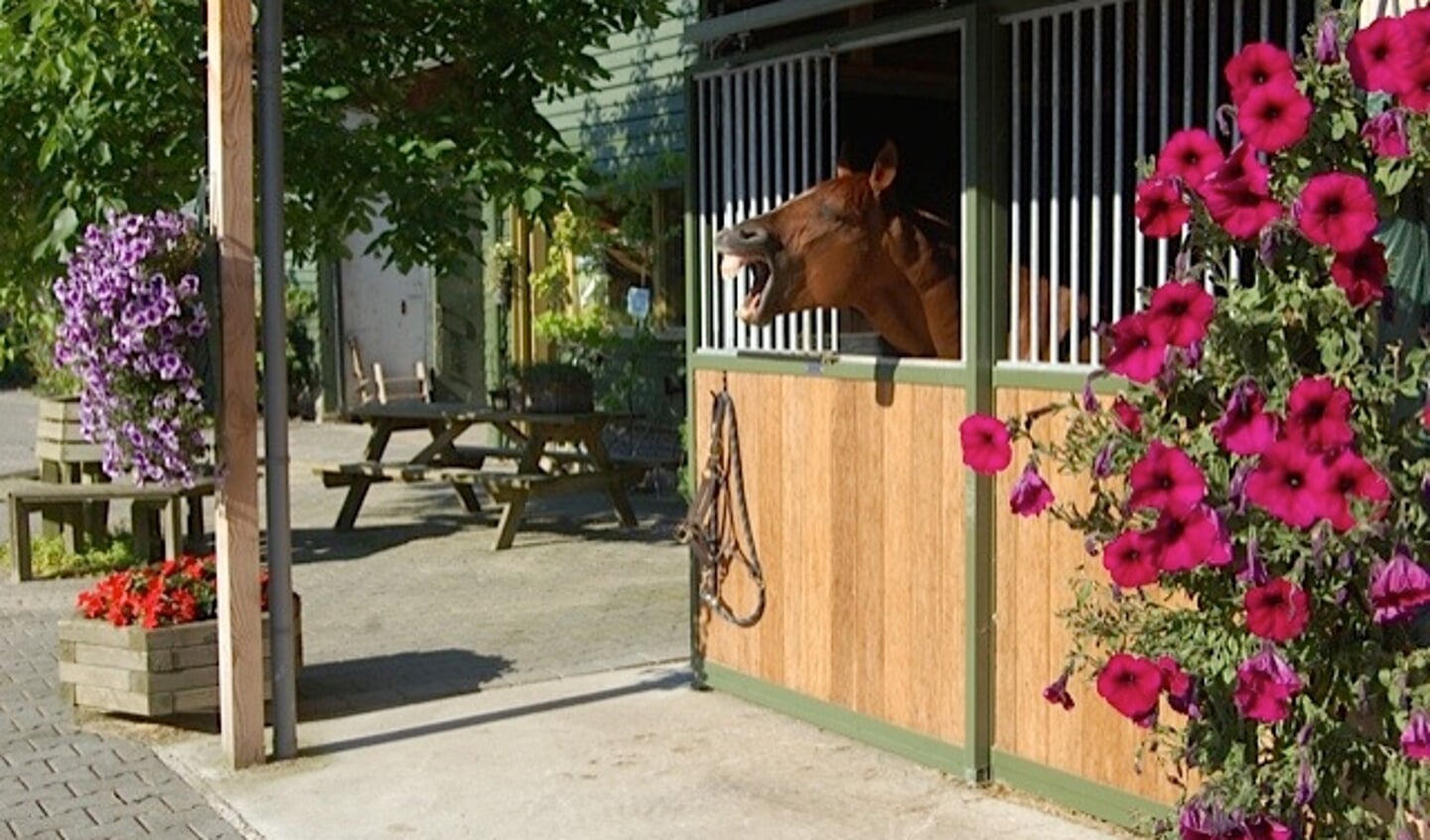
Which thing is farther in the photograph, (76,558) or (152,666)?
(76,558)

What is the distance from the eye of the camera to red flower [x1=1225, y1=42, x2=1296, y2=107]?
327cm

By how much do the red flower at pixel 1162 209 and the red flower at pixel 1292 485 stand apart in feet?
1.73

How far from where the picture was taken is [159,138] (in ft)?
28.8

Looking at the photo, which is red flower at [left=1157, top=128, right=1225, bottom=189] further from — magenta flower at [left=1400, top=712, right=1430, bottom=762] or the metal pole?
the metal pole

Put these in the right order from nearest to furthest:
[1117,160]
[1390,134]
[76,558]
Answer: [1390,134], [1117,160], [76,558]

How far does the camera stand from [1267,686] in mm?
3268

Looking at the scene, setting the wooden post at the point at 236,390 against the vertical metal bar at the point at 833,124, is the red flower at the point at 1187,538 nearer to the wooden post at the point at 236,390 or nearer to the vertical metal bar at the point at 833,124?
the vertical metal bar at the point at 833,124

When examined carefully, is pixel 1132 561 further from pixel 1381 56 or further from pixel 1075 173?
pixel 1075 173

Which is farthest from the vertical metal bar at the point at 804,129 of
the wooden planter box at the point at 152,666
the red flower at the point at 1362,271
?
the red flower at the point at 1362,271

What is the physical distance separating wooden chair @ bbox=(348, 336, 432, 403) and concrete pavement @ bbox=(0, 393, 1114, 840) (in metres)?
9.95

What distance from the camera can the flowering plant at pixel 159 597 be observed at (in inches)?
249

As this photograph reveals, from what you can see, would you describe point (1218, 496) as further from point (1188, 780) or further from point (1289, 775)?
point (1188, 780)

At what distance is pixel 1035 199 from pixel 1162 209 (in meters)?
1.90

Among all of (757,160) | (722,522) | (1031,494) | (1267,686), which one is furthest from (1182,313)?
(722,522)
